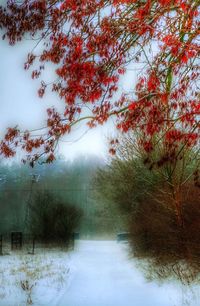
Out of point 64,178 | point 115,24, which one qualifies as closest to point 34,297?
point 115,24

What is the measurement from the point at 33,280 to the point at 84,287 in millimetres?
2154

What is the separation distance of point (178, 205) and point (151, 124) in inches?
324

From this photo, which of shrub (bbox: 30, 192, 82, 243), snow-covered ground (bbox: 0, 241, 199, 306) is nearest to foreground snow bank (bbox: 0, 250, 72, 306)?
snow-covered ground (bbox: 0, 241, 199, 306)

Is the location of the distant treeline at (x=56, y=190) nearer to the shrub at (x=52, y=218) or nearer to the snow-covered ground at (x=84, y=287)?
the shrub at (x=52, y=218)

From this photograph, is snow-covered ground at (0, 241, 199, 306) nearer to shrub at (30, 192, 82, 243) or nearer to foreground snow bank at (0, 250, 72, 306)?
foreground snow bank at (0, 250, 72, 306)

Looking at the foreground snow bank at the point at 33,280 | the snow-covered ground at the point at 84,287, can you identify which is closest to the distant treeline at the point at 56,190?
the foreground snow bank at the point at 33,280

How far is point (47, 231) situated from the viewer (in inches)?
1062

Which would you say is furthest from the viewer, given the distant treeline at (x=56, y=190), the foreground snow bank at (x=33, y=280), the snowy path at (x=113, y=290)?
the distant treeline at (x=56, y=190)

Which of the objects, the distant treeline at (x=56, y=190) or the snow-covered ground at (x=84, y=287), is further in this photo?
the distant treeline at (x=56, y=190)

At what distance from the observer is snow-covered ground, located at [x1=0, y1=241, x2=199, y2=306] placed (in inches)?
384

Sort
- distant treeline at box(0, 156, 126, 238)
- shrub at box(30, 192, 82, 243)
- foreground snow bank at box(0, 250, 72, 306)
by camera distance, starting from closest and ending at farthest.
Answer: foreground snow bank at box(0, 250, 72, 306)
shrub at box(30, 192, 82, 243)
distant treeline at box(0, 156, 126, 238)

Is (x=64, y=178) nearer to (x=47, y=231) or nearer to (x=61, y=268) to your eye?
(x=47, y=231)

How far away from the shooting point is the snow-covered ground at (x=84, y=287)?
384 inches

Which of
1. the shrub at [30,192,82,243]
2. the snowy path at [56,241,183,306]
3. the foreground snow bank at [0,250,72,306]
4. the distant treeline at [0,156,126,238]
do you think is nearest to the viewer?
the snowy path at [56,241,183,306]
